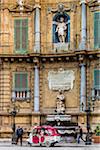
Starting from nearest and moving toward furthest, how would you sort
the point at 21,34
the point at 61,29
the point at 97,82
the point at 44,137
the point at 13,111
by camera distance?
the point at 44,137, the point at 13,111, the point at 97,82, the point at 61,29, the point at 21,34

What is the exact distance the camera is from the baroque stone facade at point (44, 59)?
135 ft

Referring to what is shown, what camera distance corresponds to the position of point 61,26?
42438 millimetres

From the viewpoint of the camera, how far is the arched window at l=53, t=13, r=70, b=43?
A: 4241 cm

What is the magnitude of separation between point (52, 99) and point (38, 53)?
3.55 m

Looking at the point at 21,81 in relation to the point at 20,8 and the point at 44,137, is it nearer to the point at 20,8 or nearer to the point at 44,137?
the point at 20,8

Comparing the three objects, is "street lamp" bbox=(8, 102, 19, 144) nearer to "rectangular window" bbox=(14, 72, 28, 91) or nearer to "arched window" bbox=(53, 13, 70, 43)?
Result: "rectangular window" bbox=(14, 72, 28, 91)

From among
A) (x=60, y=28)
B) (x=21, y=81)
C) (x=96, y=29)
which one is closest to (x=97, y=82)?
(x=96, y=29)

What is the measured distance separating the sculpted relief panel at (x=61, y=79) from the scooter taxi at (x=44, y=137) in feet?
22.4

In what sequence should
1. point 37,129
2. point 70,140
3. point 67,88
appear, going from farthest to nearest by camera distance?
point 67,88 → point 70,140 → point 37,129

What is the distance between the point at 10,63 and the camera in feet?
140

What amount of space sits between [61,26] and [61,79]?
3.96 meters

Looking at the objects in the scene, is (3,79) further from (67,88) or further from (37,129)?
(37,129)

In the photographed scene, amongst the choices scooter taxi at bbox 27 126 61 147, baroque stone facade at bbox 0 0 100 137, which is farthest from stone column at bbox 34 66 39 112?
scooter taxi at bbox 27 126 61 147

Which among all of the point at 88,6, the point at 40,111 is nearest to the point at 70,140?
the point at 40,111
